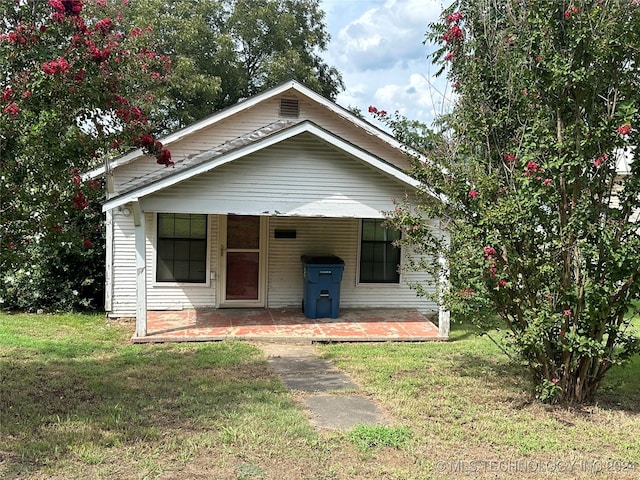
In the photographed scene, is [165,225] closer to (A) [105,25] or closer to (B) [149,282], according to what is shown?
(B) [149,282]

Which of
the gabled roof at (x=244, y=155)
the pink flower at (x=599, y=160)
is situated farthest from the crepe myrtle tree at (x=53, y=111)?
the pink flower at (x=599, y=160)

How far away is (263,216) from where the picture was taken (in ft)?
34.7

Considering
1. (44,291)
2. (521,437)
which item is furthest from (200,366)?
(44,291)

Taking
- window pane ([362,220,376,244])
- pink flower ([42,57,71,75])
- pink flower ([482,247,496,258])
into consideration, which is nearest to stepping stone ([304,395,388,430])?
pink flower ([482,247,496,258])

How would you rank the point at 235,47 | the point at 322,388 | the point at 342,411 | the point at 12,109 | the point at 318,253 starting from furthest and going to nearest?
1. the point at 235,47
2. the point at 318,253
3. the point at 322,388
4. the point at 342,411
5. the point at 12,109

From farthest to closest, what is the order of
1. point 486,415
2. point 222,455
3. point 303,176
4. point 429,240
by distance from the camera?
1. point 303,176
2. point 429,240
3. point 486,415
4. point 222,455

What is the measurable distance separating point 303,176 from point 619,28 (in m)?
4.90

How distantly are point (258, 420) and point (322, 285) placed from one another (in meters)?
5.05

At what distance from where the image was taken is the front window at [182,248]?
10336 mm

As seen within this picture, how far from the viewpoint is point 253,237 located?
35.0 feet

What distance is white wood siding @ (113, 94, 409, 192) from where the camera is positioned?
10.0 meters

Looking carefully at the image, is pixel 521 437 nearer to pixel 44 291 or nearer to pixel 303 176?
pixel 303 176

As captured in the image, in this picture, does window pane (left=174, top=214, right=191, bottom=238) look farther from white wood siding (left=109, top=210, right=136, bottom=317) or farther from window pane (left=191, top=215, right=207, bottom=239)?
white wood siding (left=109, top=210, right=136, bottom=317)

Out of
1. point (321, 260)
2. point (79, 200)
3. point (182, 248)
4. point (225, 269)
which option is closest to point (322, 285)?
point (321, 260)
